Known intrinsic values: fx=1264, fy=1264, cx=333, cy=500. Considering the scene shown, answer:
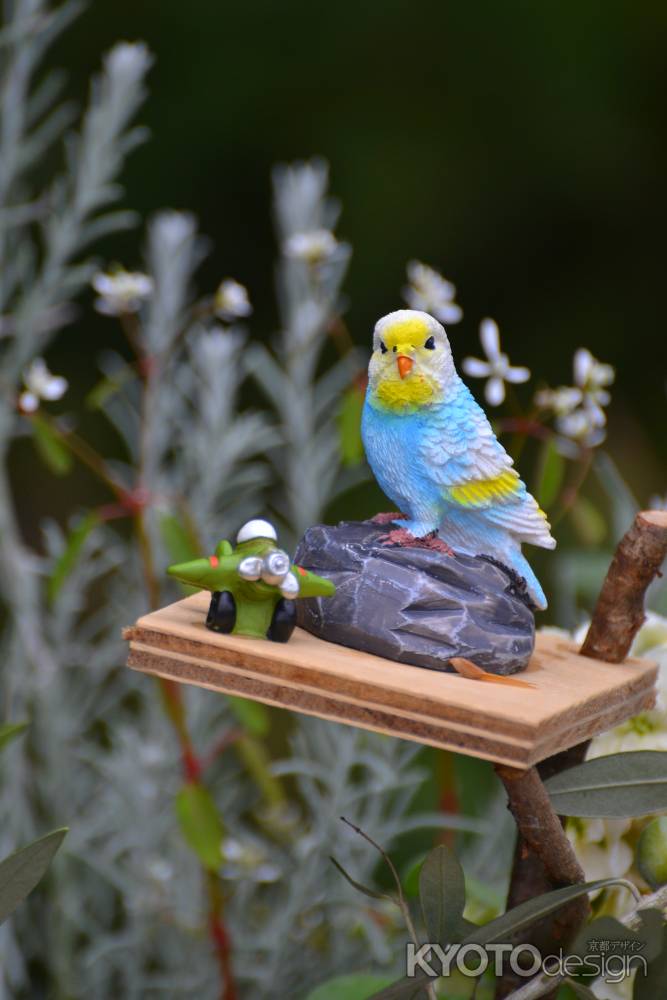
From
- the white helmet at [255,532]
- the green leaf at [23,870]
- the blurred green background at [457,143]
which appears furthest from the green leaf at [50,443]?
the blurred green background at [457,143]

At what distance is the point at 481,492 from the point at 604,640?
0.11 meters

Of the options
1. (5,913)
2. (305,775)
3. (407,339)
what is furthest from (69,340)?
(5,913)

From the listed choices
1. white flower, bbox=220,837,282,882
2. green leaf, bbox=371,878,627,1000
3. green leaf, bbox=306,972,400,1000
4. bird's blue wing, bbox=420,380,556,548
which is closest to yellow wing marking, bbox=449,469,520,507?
bird's blue wing, bbox=420,380,556,548

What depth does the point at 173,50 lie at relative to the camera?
Answer: 2014mm

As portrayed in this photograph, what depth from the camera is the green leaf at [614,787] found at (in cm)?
61

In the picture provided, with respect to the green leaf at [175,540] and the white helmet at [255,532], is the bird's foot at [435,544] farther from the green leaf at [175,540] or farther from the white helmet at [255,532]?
the green leaf at [175,540]

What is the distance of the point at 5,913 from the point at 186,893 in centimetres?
63

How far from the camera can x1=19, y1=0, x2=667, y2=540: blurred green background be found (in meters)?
2.01

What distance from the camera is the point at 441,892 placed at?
600 millimetres

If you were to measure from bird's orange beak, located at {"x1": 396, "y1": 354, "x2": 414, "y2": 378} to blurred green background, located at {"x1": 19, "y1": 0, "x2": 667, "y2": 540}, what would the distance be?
1311 mm

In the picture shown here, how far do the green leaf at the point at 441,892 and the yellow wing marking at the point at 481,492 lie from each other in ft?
0.64

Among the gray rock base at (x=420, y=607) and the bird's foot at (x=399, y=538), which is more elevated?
the bird's foot at (x=399, y=538)

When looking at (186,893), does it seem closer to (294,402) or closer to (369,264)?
(294,402)

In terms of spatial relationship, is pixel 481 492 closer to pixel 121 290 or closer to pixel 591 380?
pixel 591 380
